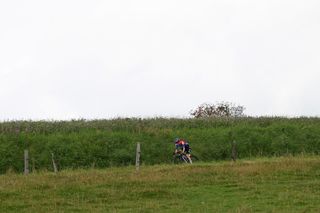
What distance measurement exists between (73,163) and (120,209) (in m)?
18.5

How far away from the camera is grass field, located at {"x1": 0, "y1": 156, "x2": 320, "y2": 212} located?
61.6 feet

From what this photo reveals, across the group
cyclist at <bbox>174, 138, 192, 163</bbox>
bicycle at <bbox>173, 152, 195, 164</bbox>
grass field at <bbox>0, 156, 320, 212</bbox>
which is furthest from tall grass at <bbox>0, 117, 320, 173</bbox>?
grass field at <bbox>0, 156, 320, 212</bbox>

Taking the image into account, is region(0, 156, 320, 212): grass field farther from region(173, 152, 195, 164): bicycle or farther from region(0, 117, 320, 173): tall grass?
region(0, 117, 320, 173): tall grass

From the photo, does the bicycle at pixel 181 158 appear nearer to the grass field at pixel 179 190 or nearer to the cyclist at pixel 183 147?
the cyclist at pixel 183 147

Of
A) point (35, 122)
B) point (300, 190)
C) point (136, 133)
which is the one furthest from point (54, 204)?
point (35, 122)

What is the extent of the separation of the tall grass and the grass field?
965cm

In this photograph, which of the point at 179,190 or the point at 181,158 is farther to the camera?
the point at 181,158

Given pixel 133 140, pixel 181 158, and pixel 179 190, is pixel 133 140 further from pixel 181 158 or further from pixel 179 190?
pixel 179 190

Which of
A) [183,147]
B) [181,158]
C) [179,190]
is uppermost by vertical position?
[183,147]

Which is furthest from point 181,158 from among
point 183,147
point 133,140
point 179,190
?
point 179,190

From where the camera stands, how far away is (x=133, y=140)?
130 ft

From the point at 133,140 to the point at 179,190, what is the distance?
17503 mm

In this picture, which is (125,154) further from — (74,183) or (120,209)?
(120,209)

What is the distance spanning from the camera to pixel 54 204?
19.5 metres
